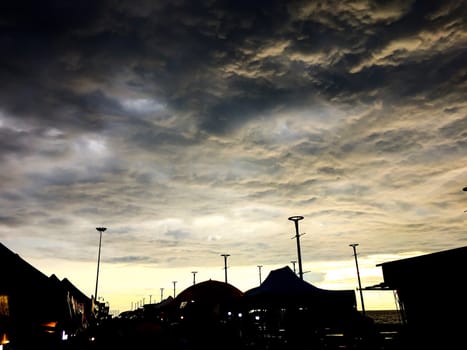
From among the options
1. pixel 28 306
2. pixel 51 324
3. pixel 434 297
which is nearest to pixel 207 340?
pixel 51 324

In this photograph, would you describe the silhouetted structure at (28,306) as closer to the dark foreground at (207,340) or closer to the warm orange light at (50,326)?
the warm orange light at (50,326)

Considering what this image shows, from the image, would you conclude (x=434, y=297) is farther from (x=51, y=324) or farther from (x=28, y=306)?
(x=51, y=324)

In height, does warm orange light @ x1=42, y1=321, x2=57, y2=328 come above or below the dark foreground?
above

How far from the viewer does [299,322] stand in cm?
1584

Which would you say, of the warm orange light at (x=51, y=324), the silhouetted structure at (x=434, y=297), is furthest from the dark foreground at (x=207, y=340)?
the silhouetted structure at (x=434, y=297)

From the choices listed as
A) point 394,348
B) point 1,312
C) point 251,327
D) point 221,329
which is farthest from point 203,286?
point 1,312

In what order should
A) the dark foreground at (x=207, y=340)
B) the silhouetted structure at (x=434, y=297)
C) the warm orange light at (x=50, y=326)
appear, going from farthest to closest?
the warm orange light at (x=50, y=326)
the dark foreground at (x=207, y=340)
the silhouetted structure at (x=434, y=297)

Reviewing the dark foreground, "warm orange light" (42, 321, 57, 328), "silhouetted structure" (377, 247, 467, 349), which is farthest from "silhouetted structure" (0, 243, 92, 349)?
"silhouetted structure" (377, 247, 467, 349)

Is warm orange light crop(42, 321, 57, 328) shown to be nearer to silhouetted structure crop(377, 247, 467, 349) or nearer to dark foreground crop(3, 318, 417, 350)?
dark foreground crop(3, 318, 417, 350)

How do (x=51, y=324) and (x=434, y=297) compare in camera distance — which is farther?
(x=51, y=324)

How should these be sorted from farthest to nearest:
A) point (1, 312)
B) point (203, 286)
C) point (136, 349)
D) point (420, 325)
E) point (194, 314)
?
point (203, 286)
point (194, 314)
point (136, 349)
point (420, 325)
point (1, 312)

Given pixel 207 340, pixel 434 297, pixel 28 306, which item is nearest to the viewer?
pixel 28 306

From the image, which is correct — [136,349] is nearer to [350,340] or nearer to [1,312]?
[1,312]

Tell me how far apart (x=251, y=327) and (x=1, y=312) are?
60.0 ft
